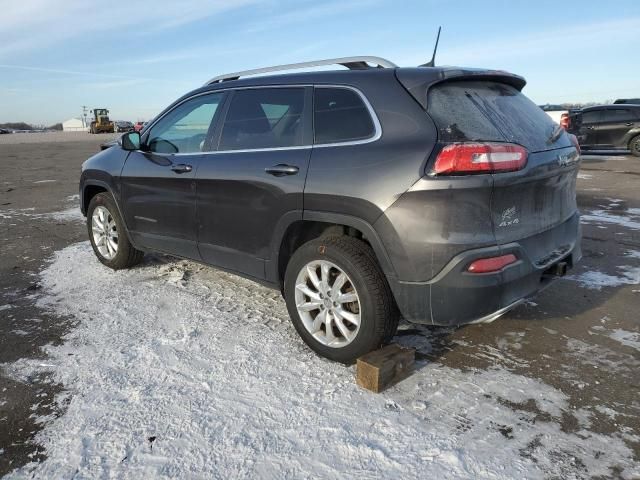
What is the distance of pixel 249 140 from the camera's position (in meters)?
3.68

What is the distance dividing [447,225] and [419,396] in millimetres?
969

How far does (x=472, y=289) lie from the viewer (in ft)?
8.84

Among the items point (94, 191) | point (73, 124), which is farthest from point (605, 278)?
point (73, 124)

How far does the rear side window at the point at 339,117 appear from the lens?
3036mm

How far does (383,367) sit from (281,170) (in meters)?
1.40

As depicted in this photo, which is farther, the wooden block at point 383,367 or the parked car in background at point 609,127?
the parked car in background at point 609,127

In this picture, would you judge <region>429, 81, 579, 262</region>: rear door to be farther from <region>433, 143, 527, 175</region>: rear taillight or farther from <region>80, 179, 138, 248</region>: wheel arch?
<region>80, 179, 138, 248</region>: wheel arch

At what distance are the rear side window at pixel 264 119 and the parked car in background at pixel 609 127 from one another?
1525cm

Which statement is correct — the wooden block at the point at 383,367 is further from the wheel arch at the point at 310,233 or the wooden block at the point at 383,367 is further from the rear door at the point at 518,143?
the rear door at the point at 518,143

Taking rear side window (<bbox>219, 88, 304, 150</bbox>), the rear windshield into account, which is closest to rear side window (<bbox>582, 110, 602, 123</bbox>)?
the rear windshield

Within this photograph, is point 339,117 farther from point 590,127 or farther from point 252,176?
point 590,127

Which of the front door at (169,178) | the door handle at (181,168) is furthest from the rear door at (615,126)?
the door handle at (181,168)

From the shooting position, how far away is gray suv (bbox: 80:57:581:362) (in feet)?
8.83

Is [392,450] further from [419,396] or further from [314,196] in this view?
[314,196]
